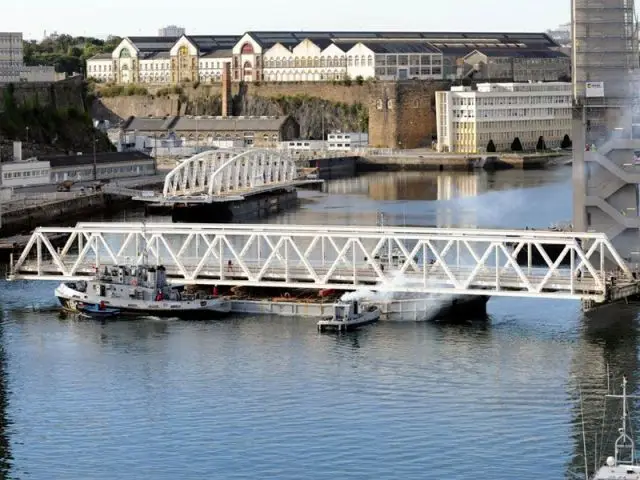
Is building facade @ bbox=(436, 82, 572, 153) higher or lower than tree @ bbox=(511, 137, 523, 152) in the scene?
higher

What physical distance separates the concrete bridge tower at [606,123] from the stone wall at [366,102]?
37.8 metres

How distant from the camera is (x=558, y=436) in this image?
1931cm

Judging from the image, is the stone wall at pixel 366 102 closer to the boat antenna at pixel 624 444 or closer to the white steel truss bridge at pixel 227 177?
the white steel truss bridge at pixel 227 177

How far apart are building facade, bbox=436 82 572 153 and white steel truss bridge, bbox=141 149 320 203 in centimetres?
1325

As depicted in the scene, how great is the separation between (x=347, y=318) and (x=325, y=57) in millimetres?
49635

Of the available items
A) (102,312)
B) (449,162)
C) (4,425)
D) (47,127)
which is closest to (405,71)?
(449,162)

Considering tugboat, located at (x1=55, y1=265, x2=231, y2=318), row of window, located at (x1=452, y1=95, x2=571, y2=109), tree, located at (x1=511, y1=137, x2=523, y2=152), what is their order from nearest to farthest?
tugboat, located at (x1=55, y1=265, x2=231, y2=318) < row of window, located at (x1=452, y1=95, x2=571, y2=109) < tree, located at (x1=511, y1=137, x2=523, y2=152)

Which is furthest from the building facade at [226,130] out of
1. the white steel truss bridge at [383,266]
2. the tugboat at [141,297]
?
the tugboat at [141,297]

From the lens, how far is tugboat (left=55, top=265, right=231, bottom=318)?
89.0ft

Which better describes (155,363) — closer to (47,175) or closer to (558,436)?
(558,436)

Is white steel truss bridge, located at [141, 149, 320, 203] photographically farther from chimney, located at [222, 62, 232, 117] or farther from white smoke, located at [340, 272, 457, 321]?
chimney, located at [222, 62, 232, 117]

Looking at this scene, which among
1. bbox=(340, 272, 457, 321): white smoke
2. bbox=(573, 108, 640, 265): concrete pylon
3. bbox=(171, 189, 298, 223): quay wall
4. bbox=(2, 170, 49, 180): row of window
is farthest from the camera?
bbox=(2, 170, 49, 180): row of window

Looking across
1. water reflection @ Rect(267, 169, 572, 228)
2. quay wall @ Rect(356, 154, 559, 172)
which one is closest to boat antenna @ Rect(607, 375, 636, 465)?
water reflection @ Rect(267, 169, 572, 228)

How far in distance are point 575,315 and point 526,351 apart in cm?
300
